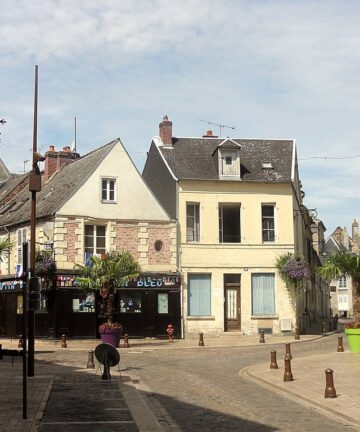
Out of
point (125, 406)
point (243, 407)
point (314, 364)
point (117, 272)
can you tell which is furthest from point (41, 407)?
point (117, 272)

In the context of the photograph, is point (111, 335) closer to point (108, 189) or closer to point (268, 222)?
point (108, 189)

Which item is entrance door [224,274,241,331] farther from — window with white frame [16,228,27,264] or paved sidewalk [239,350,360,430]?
paved sidewalk [239,350,360,430]

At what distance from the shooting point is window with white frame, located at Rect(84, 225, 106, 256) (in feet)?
92.3

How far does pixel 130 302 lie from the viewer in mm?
28188

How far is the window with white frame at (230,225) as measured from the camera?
100 feet

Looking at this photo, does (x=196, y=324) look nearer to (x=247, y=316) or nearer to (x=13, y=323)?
(x=247, y=316)

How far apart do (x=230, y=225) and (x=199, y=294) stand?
11.9ft

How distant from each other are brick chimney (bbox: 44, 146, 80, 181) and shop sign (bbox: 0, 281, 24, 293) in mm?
7223

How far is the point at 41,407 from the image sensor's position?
1009 centimetres

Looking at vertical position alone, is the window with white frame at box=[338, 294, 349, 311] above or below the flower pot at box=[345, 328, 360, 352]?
above

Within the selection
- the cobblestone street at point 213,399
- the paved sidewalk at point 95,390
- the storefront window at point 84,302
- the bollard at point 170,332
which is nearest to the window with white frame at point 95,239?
the storefront window at point 84,302

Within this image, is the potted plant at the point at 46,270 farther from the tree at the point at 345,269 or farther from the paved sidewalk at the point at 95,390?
the tree at the point at 345,269

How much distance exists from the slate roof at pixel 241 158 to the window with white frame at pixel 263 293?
14.9 feet

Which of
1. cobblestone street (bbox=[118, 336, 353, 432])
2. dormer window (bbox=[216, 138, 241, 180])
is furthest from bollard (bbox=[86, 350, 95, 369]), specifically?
dormer window (bbox=[216, 138, 241, 180])
